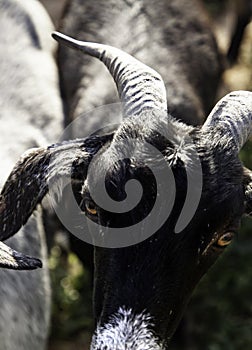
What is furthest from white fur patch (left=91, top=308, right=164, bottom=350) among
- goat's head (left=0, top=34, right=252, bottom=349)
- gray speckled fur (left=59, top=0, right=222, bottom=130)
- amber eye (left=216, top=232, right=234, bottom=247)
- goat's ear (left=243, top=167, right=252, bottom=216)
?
gray speckled fur (left=59, top=0, right=222, bottom=130)

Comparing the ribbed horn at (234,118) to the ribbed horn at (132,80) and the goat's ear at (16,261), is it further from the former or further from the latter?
the goat's ear at (16,261)

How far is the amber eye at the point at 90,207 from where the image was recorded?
404 cm

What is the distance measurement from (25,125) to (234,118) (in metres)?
1.72

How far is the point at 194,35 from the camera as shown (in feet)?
21.0

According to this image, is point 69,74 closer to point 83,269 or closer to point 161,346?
point 83,269

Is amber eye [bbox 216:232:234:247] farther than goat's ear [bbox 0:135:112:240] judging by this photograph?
No

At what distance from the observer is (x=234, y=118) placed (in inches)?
167

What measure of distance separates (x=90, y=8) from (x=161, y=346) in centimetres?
313

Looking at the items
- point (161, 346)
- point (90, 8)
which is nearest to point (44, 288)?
point (161, 346)

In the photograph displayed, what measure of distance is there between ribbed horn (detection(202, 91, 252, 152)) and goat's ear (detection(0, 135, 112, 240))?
1.64 feet

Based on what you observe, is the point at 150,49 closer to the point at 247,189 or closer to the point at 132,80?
the point at 132,80

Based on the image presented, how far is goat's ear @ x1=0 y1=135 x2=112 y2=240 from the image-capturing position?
14.1ft

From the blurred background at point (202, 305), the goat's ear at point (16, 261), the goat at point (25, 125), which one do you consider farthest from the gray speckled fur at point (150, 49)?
the goat's ear at point (16, 261)

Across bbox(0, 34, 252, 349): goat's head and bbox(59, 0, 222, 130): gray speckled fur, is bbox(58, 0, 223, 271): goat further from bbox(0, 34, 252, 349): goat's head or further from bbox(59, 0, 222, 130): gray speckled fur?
bbox(0, 34, 252, 349): goat's head
